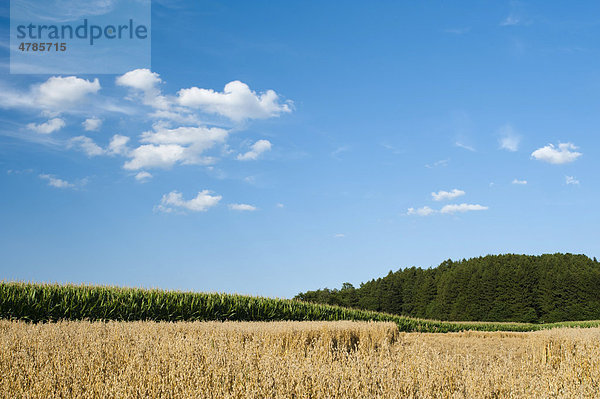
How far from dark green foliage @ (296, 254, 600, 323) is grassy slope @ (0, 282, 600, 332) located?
3145 centimetres

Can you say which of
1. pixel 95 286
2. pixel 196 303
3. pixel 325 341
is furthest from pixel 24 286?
pixel 325 341

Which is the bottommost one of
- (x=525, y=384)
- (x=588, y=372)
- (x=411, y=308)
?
(x=411, y=308)

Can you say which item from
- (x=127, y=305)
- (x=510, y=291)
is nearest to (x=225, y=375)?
(x=127, y=305)

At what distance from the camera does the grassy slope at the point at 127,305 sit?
15.9m

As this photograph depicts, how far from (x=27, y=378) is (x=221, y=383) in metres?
2.39

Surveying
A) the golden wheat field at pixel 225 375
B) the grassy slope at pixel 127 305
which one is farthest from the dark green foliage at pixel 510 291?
the golden wheat field at pixel 225 375

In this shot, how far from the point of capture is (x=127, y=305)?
57.2 ft

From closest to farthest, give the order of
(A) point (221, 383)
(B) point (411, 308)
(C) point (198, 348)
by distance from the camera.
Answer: (A) point (221, 383) < (C) point (198, 348) < (B) point (411, 308)

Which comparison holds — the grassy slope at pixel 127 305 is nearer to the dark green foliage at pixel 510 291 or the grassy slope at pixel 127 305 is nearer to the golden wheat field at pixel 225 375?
the golden wheat field at pixel 225 375

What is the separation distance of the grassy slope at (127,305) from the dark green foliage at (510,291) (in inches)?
1238

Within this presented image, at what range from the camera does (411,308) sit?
189ft

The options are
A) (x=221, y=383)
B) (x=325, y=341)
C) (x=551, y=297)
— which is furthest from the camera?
(x=551, y=297)

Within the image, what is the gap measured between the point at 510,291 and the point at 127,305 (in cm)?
4181

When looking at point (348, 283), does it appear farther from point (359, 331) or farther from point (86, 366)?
point (86, 366)
